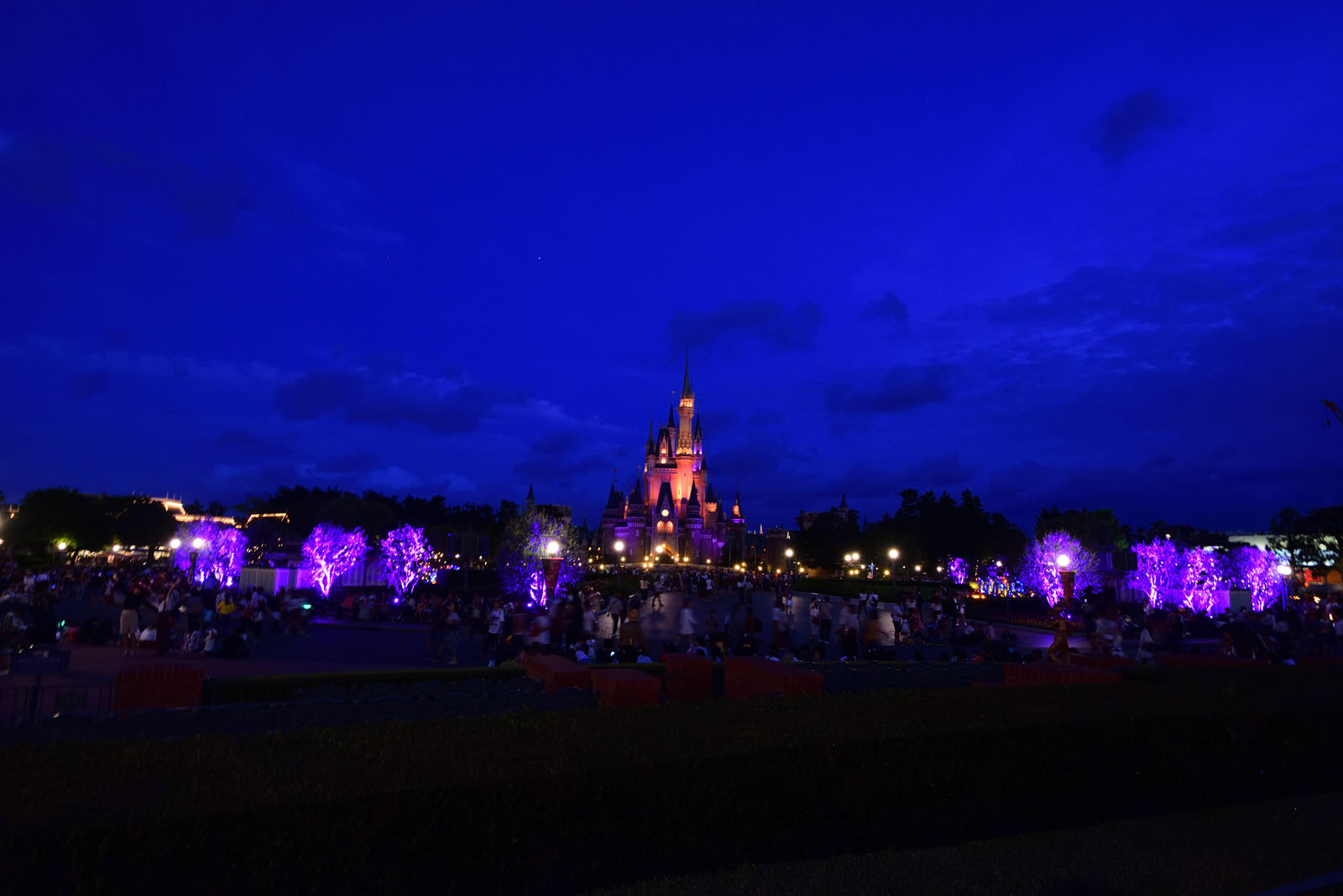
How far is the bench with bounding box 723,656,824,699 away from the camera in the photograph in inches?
332

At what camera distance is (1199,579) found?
4278cm

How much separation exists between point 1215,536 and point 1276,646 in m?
126

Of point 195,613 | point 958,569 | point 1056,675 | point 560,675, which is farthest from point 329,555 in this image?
point 958,569

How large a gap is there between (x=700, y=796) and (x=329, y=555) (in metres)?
41.5

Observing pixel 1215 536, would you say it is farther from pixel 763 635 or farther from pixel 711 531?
pixel 763 635

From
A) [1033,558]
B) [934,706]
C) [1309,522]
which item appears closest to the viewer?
[934,706]

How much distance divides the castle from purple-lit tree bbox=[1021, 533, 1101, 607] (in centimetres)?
8522

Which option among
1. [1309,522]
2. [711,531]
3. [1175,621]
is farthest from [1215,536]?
[1175,621]

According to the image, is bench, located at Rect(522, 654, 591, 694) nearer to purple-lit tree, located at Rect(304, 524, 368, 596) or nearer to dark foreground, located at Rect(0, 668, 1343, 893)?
dark foreground, located at Rect(0, 668, 1343, 893)

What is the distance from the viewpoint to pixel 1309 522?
82812 mm

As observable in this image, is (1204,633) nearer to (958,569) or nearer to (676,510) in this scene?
(958,569)

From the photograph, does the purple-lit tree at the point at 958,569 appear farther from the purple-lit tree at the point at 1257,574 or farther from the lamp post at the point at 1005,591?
the purple-lit tree at the point at 1257,574

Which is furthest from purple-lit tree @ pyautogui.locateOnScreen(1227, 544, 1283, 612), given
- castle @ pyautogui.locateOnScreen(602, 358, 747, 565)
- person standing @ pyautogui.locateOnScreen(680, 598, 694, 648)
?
castle @ pyautogui.locateOnScreen(602, 358, 747, 565)

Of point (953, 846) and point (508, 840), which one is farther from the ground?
point (508, 840)
